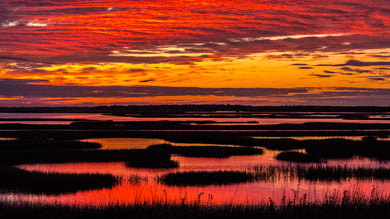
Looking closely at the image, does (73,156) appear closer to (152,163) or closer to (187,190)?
(152,163)

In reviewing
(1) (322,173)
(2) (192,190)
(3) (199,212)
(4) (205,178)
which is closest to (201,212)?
(3) (199,212)

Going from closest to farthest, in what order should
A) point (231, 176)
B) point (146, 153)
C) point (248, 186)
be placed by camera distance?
1. point (248, 186)
2. point (231, 176)
3. point (146, 153)

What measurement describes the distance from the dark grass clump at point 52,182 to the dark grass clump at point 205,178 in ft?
8.82

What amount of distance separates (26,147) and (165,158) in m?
14.1

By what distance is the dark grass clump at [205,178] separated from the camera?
21077 millimetres

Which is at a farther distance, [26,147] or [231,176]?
[26,147]

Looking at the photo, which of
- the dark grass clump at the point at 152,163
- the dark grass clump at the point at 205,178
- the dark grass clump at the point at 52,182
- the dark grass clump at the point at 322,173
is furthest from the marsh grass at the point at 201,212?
the dark grass clump at the point at 152,163

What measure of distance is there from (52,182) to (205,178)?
716cm

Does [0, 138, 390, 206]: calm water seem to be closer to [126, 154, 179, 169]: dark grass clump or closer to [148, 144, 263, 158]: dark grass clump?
[126, 154, 179, 169]: dark grass clump

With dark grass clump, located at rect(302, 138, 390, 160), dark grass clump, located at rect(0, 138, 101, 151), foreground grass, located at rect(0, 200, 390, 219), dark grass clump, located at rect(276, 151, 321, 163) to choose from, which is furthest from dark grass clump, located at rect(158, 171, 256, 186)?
dark grass clump, located at rect(0, 138, 101, 151)

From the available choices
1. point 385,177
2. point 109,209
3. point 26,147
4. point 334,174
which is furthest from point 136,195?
point 26,147

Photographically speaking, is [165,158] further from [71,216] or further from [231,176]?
[71,216]

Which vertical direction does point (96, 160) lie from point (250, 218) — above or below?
below

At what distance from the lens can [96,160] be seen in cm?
3005
